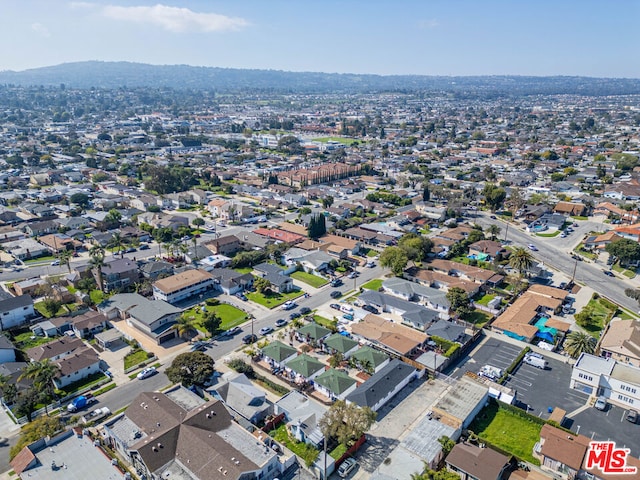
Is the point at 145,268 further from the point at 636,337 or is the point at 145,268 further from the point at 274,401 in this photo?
the point at 636,337

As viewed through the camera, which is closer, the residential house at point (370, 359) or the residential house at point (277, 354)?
the residential house at point (370, 359)

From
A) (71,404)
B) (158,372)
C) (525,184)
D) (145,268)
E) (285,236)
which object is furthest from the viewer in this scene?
(525,184)

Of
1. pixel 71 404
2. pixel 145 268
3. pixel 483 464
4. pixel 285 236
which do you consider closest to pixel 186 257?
pixel 145 268

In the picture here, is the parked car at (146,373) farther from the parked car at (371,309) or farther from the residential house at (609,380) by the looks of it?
the residential house at (609,380)

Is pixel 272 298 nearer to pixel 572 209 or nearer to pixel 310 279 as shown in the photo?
pixel 310 279

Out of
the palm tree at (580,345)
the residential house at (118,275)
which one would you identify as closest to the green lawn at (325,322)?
the palm tree at (580,345)

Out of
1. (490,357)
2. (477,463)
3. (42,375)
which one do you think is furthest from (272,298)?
(477,463)
